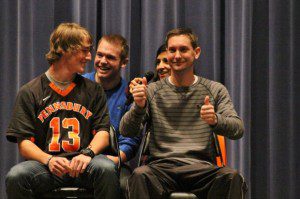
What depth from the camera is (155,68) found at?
143 inches

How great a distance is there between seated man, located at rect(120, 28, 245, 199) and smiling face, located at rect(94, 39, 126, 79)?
1.17 ft

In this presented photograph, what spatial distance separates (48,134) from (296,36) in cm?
209

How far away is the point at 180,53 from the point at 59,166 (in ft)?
3.17

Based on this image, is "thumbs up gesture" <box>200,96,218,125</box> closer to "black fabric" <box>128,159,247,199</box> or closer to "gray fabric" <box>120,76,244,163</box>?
"gray fabric" <box>120,76,244,163</box>

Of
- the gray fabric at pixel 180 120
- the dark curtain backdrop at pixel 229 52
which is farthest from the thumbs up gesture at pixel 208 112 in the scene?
the dark curtain backdrop at pixel 229 52

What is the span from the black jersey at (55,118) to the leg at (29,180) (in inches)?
5.7

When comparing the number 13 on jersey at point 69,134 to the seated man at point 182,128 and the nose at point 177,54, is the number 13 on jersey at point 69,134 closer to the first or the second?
the seated man at point 182,128

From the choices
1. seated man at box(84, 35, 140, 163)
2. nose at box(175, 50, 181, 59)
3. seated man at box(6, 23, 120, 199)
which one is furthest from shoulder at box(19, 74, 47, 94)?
nose at box(175, 50, 181, 59)

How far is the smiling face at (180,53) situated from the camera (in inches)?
114

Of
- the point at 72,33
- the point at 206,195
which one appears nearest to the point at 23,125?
the point at 72,33

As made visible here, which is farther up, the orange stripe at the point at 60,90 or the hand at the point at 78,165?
the orange stripe at the point at 60,90

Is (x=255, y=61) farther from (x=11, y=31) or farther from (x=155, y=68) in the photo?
(x=11, y=31)

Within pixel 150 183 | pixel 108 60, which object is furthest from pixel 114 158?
pixel 108 60

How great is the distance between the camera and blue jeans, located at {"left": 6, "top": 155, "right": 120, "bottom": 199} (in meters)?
2.45
